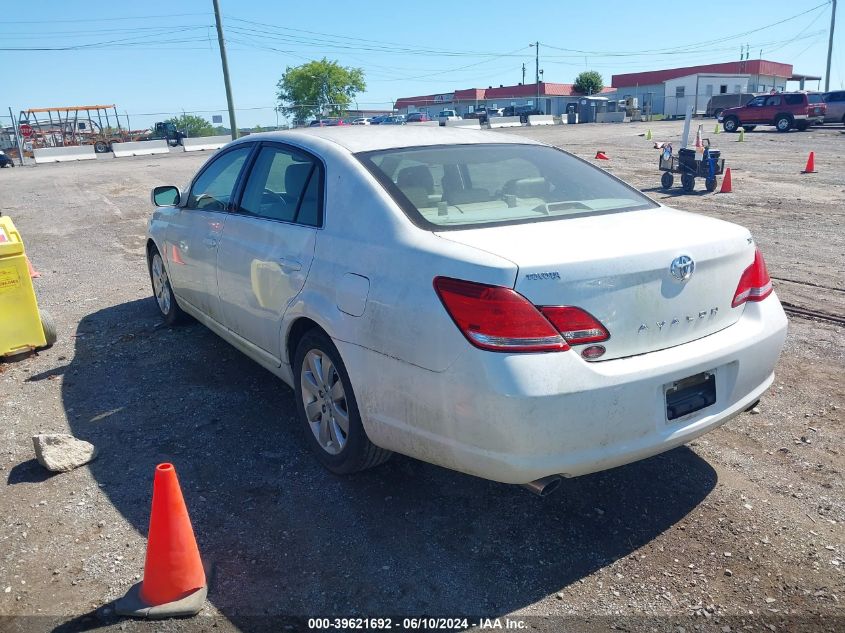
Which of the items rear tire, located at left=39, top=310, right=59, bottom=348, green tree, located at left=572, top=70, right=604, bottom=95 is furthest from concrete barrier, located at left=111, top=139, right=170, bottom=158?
green tree, located at left=572, top=70, right=604, bottom=95

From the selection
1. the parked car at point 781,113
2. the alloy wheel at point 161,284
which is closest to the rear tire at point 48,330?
the alloy wheel at point 161,284

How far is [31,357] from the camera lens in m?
5.71

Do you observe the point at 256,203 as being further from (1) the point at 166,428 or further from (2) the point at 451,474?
(2) the point at 451,474

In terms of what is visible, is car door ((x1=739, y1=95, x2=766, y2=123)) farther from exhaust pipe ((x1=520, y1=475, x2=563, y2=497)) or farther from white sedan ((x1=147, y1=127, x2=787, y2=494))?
exhaust pipe ((x1=520, y1=475, x2=563, y2=497))

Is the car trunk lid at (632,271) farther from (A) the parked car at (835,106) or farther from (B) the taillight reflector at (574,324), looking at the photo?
(A) the parked car at (835,106)

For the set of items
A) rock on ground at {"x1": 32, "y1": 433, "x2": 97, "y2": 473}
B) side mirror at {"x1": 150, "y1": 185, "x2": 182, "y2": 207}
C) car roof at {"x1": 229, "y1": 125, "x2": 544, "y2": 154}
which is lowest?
rock on ground at {"x1": 32, "y1": 433, "x2": 97, "y2": 473}

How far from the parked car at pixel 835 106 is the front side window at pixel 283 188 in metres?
39.1

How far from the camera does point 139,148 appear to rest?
3791 centimetres

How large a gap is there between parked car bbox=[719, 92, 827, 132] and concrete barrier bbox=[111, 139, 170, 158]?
98.9 feet

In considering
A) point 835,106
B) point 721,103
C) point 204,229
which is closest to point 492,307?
point 204,229

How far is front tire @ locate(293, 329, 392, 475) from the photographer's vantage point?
11.1ft

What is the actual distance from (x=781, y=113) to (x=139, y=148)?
33163 mm

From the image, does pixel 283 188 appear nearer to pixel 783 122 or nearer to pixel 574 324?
pixel 574 324

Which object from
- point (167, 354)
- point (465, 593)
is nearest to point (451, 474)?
point (465, 593)
